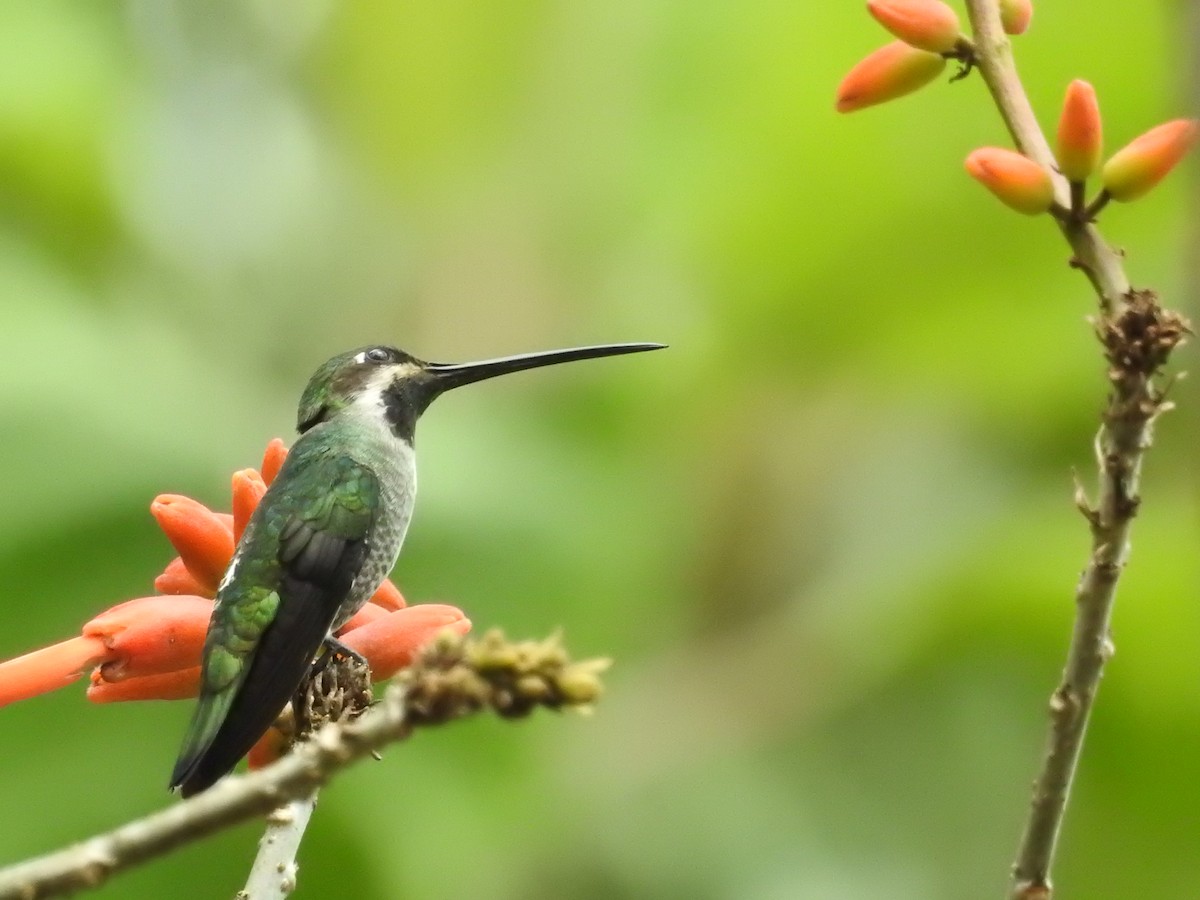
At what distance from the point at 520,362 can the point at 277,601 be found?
44 cm

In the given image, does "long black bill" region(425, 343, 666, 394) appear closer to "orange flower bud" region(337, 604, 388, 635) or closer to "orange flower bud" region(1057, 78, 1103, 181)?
"orange flower bud" region(337, 604, 388, 635)

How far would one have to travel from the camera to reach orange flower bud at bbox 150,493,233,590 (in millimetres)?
1216

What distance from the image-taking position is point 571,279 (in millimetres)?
4000

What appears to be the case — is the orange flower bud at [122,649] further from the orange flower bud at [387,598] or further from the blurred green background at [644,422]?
the blurred green background at [644,422]

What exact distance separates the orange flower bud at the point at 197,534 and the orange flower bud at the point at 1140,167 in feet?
2.37

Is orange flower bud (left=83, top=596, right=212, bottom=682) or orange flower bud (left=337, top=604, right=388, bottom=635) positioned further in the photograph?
orange flower bud (left=337, top=604, right=388, bottom=635)

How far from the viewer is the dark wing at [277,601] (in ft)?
3.81

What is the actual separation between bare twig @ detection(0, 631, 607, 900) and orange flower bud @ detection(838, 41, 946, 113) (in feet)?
2.40

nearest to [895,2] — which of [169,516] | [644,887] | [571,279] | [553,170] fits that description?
[169,516]

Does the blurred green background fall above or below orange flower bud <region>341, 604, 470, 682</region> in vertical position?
above

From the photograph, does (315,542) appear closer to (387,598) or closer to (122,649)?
(387,598)

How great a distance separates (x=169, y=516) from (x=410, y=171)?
2.65 metres

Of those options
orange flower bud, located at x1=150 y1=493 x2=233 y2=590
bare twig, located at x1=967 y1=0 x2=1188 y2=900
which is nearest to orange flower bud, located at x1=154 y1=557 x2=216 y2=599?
orange flower bud, located at x1=150 y1=493 x2=233 y2=590

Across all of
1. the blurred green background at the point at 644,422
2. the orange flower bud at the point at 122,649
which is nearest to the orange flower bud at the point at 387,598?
the orange flower bud at the point at 122,649
